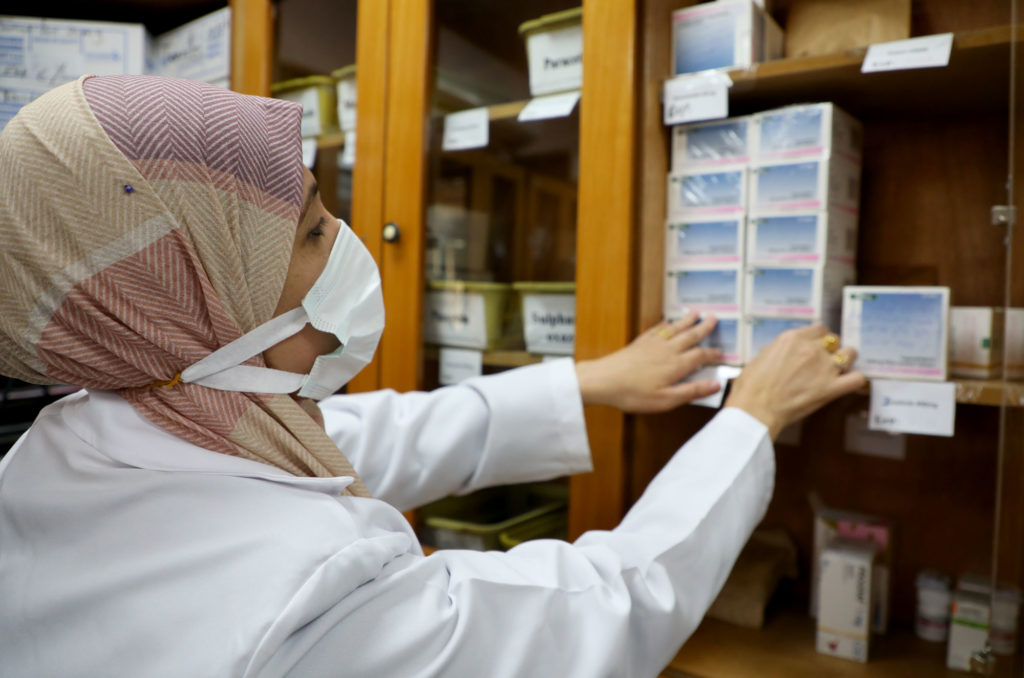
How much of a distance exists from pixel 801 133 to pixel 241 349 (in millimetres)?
839

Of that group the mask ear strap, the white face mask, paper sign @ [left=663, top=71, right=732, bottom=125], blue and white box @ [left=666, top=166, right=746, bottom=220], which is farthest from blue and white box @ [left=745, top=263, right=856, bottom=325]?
the mask ear strap

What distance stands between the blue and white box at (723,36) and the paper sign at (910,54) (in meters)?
0.18

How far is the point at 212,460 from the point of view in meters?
0.67

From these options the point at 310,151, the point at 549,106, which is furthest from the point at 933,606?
the point at 310,151

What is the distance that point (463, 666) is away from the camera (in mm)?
645

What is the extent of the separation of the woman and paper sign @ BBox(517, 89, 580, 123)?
0.57 meters

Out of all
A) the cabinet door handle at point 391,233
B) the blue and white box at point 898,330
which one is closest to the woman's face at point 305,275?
the cabinet door handle at point 391,233

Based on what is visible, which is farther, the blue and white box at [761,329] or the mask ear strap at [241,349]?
the blue and white box at [761,329]

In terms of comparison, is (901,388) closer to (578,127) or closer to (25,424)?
(578,127)

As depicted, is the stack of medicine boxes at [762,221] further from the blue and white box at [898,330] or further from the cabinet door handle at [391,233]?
the cabinet door handle at [391,233]

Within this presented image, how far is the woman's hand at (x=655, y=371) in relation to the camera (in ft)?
3.65

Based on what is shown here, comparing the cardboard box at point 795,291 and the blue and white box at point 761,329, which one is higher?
the cardboard box at point 795,291

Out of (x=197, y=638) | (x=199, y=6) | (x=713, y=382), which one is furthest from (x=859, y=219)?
(x=199, y=6)

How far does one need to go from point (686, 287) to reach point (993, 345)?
1.42ft
